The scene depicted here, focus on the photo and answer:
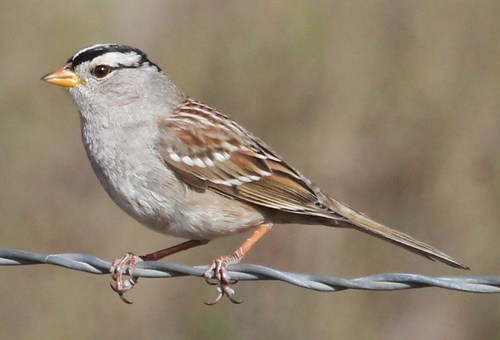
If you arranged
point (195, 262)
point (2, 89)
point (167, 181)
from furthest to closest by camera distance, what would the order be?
point (2, 89) < point (195, 262) < point (167, 181)

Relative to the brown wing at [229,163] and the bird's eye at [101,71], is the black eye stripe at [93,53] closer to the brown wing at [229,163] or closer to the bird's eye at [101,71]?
the bird's eye at [101,71]

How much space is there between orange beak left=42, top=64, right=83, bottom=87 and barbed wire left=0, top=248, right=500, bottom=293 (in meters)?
1.59

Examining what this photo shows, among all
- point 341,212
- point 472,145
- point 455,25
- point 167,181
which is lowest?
point 167,181

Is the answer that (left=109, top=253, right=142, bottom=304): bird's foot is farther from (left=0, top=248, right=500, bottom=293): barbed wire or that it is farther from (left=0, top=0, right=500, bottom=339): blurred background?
(left=0, top=0, right=500, bottom=339): blurred background

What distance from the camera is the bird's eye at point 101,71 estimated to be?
5.69m

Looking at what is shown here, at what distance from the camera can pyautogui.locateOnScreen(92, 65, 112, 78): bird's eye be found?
5691 millimetres

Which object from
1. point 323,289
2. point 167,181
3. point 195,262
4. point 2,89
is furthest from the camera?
point 2,89

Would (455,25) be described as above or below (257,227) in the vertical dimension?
above

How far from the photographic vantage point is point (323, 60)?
7441 millimetres

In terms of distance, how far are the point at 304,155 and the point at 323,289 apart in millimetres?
3476

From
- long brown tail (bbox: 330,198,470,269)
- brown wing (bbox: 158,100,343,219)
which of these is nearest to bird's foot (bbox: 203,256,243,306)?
brown wing (bbox: 158,100,343,219)

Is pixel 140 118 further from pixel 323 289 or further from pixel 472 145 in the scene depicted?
pixel 472 145

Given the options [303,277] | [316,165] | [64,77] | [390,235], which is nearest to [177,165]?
[64,77]

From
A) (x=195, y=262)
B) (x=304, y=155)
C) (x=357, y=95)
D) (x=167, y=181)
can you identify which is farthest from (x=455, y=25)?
(x=167, y=181)
